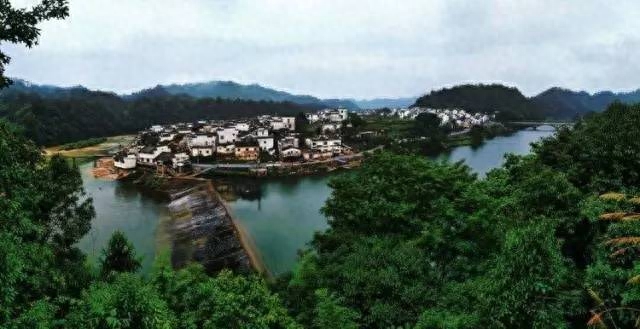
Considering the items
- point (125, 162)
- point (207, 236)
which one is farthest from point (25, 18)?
point (125, 162)

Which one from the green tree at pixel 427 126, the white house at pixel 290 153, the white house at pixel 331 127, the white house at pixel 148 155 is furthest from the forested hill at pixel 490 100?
the white house at pixel 148 155

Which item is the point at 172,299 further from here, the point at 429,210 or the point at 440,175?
the point at 440,175

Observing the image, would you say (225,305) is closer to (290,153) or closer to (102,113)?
(290,153)

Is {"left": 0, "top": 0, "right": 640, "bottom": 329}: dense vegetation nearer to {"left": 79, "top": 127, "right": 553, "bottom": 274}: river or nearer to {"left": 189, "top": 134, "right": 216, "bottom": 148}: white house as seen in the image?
{"left": 79, "top": 127, "right": 553, "bottom": 274}: river

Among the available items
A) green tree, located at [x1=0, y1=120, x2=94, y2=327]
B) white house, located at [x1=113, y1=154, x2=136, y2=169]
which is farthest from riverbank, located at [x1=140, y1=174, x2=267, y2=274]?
white house, located at [x1=113, y1=154, x2=136, y2=169]

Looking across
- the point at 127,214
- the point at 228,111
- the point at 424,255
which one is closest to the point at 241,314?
the point at 424,255

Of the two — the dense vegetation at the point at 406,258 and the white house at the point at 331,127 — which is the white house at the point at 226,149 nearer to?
the white house at the point at 331,127
